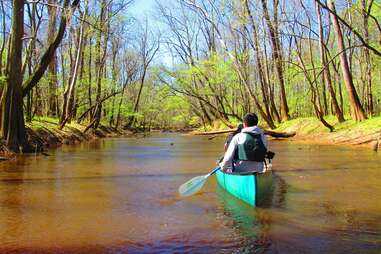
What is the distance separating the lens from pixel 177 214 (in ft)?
21.1

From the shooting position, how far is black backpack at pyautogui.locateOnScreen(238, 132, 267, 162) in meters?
7.14

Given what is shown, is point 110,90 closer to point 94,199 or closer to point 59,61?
point 59,61

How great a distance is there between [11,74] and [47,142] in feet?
19.4

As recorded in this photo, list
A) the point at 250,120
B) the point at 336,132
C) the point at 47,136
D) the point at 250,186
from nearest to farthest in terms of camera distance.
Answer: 1. the point at 250,186
2. the point at 250,120
3. the point at 47,136
4. the point at 336,132

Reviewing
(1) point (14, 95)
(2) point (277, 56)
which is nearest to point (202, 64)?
(2) point (277, 56)

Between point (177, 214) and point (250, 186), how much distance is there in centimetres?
127

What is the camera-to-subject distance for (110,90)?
38.4 meters

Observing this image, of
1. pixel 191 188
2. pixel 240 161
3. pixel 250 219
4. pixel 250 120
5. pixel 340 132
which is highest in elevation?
pixel 250 120

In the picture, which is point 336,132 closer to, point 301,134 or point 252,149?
point 301,134

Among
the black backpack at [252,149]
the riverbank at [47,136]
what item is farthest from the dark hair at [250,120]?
the riverbank at [47,136]

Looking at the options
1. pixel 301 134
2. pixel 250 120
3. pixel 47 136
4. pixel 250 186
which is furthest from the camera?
pixel 301 134

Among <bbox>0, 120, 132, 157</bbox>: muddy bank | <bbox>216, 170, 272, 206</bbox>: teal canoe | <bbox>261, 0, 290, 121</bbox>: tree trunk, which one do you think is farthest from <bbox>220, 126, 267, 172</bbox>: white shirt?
<bbox>261, 0, 290, 121</bbox>: tree trunk

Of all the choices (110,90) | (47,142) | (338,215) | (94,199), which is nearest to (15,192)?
(94,199)

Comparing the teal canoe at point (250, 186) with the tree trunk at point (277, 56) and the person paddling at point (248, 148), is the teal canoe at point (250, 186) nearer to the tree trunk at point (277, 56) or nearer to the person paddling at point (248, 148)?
the person paddling at point (248, 148)
